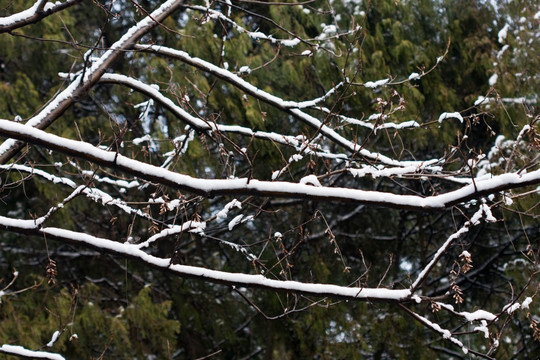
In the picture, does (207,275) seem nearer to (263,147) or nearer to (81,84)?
(81,84)

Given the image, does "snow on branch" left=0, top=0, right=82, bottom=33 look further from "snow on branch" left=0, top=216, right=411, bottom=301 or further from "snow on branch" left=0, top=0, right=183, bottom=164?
"snow on branch" left=0, top=216, right=411, bottom=301

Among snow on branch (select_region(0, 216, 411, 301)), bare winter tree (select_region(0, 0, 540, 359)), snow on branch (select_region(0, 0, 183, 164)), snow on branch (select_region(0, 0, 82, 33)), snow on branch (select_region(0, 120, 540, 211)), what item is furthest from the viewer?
bare winter tree (select_region(0, 0, 540, 359))

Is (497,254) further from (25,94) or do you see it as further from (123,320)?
(25,94)

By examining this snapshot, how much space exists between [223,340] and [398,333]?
1.87m

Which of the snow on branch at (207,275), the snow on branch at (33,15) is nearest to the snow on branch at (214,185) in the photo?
the snow on branch at (207,275)

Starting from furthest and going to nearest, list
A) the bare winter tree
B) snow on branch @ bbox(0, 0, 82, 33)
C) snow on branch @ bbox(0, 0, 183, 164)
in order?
the bare winter tree
snow on branch @ bbox(0, 0, 183, 164)
snow on branch @ bbox(0, 0, 82, 33)

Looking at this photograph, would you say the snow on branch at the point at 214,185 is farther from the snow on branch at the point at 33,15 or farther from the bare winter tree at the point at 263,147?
the snow on branch at the point at 33,15

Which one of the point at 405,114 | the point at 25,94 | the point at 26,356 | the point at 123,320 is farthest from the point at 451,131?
the point at 26,356

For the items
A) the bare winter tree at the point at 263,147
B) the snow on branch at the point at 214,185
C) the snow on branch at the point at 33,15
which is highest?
the snow on branch at the point at 33,15

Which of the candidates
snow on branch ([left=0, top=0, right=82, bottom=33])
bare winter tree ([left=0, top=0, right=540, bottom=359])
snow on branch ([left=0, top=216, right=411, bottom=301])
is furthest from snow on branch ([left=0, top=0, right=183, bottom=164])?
snow on branch ([left=0, top=216, right=411, bottom=301])

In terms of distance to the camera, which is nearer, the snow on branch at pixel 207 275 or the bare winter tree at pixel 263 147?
the snow on branch at pixel 207 275

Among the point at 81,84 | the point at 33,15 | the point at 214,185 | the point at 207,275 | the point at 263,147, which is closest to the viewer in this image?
the point at 214,185

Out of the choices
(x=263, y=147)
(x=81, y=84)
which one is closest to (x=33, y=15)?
(x=81, y=84)

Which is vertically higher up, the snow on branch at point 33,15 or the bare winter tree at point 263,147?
the snow on branch at point 33,15
